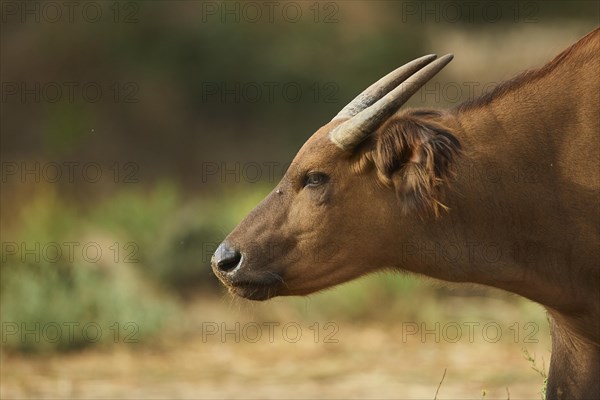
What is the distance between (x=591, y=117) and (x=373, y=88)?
3.99 ft

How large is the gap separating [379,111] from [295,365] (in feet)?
17.1

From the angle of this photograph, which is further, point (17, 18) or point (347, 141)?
point (17, 18)

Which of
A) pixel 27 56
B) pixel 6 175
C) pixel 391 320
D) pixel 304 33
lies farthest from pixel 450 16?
pixel 391 320

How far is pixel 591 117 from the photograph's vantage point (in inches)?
208

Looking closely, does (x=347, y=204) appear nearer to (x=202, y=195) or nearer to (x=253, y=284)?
(x=253, y=284)

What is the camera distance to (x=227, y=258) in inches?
221

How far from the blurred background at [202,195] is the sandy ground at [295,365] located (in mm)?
31

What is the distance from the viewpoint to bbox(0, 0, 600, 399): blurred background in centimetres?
998

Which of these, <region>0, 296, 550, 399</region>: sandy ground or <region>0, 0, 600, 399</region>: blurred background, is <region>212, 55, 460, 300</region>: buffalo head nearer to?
<region>0, 0, 600, 399</region>: blurred background

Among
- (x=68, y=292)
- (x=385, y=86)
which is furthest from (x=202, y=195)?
(x=385, y=86)

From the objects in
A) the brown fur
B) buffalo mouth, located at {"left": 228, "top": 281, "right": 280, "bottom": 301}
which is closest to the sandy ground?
the brown fur

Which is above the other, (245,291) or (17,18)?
(17,18)

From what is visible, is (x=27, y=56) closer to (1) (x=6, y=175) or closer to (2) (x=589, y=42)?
(1) (x=6, y=175)

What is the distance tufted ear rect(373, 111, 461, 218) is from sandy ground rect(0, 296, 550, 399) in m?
3.52
